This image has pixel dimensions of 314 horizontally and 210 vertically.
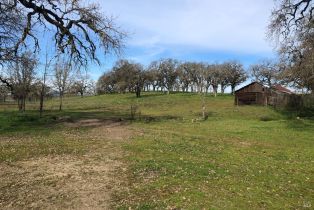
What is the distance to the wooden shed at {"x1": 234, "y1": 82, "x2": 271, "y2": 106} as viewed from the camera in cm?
6094

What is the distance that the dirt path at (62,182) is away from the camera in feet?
29.4

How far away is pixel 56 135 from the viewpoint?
22.0 meters

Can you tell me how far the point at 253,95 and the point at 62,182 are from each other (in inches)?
2253

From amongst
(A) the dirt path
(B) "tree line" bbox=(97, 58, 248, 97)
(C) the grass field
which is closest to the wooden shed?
(B) "tree line" bbox=(97, 58, 248, 97)

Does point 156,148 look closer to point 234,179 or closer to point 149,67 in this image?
point 234,179

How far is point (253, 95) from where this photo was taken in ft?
209

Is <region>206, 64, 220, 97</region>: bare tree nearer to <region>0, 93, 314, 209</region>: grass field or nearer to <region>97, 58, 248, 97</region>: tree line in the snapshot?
<region>97, 58, 248, 97</region>: tree line

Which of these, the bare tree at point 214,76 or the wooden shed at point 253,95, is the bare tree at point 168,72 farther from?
the wooden shed at point 253,95

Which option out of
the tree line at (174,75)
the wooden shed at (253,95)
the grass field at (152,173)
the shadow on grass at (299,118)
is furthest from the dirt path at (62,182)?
the tree line at (174,75)

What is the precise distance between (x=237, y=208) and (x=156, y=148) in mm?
8892

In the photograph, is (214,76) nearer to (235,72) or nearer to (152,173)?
(235,72)

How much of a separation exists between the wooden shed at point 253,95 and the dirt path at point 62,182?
5016 cm

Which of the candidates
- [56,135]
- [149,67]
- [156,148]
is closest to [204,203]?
[156,148]

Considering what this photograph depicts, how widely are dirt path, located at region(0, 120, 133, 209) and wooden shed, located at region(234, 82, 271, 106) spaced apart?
→ 50163 millimetres
